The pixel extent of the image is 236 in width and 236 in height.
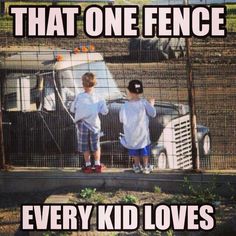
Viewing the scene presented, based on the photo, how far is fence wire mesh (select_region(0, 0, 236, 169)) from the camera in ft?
20.8

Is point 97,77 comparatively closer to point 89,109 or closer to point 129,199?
point 89,109

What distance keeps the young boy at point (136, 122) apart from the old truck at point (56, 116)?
0.23 feet

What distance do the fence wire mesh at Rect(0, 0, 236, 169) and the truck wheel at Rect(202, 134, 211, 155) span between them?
0.8 inches

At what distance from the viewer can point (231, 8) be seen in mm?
5977

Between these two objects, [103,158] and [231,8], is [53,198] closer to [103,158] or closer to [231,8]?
[103,158]

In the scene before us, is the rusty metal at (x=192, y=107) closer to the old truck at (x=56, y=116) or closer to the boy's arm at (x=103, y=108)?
the old truck at (x=56, y=116)

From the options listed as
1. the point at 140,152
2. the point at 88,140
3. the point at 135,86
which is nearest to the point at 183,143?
the point at 140,152

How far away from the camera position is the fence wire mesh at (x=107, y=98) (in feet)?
20.8

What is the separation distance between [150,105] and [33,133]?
87 centimetres

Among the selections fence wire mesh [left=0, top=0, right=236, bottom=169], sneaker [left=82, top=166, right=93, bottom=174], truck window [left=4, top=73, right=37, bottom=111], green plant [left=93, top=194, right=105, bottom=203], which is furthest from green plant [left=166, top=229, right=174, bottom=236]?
truck window [left=4, top=73, right=37, bottom=111]

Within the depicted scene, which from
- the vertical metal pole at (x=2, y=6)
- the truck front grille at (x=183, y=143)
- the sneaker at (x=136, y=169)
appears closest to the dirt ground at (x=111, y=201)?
the sneaker at (x=136, y=169)

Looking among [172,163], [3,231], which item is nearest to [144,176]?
[172,163]

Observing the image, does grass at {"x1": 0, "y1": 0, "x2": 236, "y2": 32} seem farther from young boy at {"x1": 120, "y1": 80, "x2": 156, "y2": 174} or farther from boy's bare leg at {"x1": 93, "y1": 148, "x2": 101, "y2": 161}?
boy's bare leg at {"x1": 93, "y1": 148, "x2": 101, "y2": 161}

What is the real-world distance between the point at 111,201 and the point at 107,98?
0.71m
